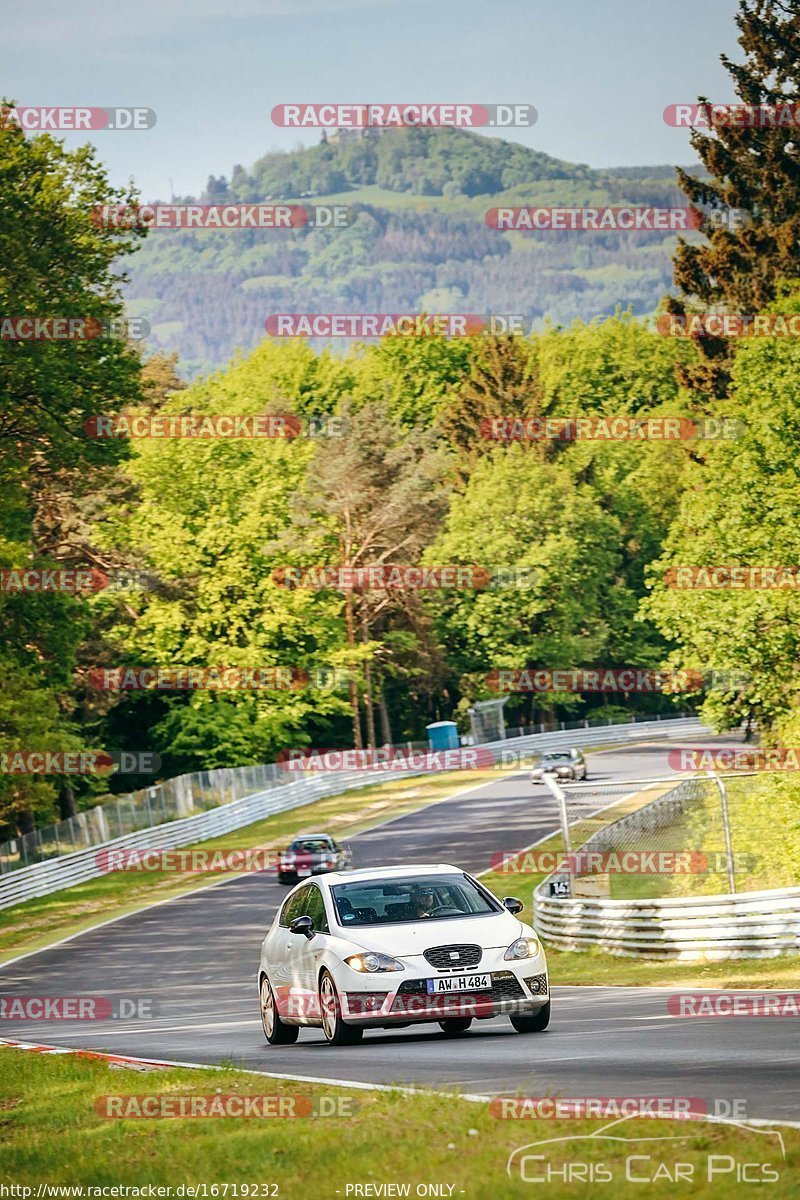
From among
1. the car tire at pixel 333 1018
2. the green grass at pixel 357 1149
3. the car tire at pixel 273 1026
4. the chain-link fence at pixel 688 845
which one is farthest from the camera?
the chain-link fence at pixel 688 845

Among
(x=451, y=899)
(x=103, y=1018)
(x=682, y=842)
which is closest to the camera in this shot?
(x=451, y=899)

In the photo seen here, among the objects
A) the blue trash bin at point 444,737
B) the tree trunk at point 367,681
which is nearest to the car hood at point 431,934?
the tree trunk at point 367,681

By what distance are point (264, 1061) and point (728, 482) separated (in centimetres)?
3254

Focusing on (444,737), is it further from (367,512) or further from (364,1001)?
(364,1001)

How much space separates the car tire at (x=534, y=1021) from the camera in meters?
14.5

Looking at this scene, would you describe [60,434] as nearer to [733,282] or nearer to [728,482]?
[728,482]

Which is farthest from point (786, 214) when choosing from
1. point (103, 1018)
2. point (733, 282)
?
point (103, 1018)

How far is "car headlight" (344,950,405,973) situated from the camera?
14.1m

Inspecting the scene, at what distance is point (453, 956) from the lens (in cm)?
1413

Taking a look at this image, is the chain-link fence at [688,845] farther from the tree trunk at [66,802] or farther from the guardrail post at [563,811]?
the tree trunk at [66,802]

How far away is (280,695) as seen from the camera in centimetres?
7250

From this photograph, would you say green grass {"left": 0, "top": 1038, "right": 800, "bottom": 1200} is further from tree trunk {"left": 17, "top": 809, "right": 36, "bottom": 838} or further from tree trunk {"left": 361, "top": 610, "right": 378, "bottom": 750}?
tree trunk {"left": 361, "top": 610, "right": 378, "bottom": 750}

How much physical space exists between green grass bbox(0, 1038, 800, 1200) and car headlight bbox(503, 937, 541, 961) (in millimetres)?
3224

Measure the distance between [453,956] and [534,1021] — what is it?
1029 mm
